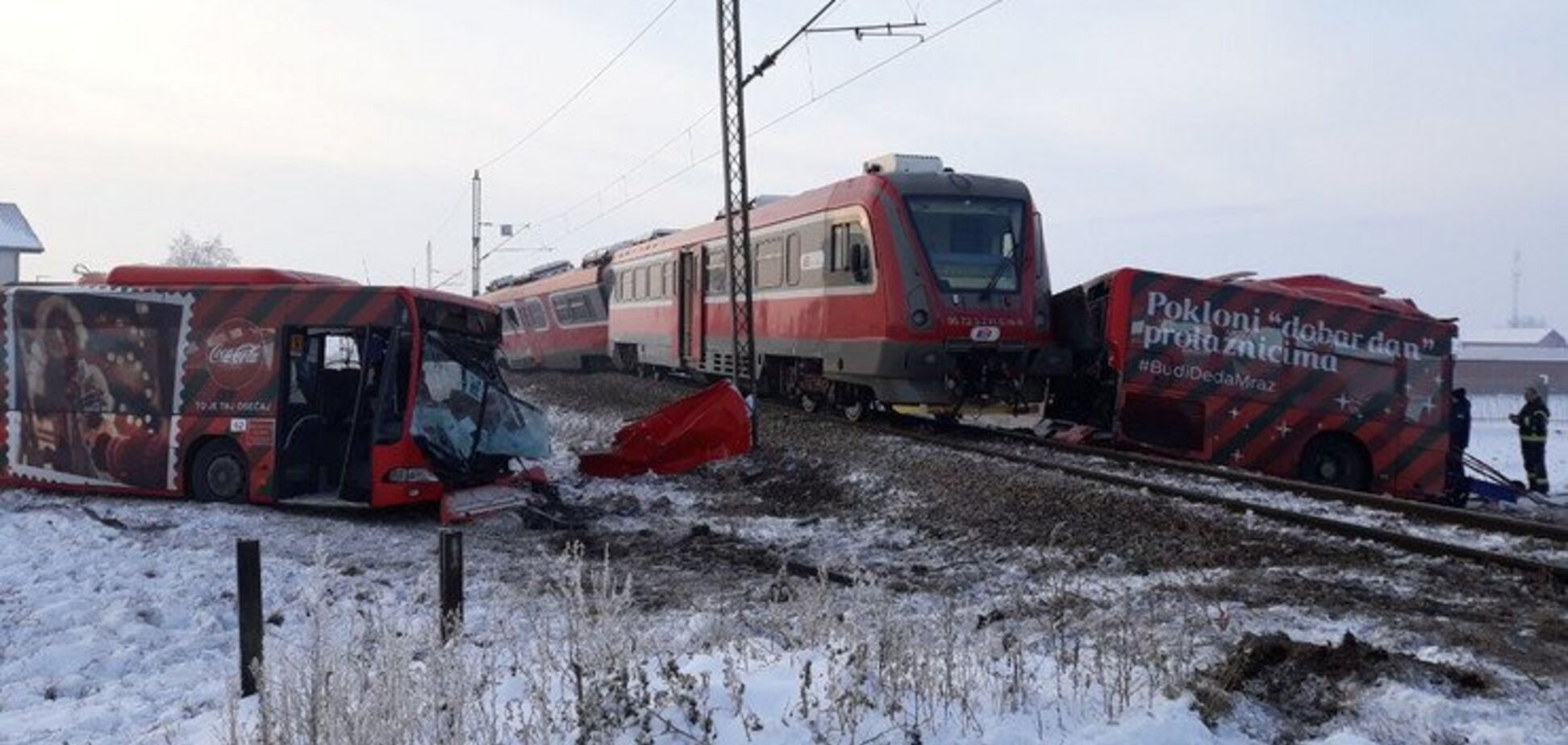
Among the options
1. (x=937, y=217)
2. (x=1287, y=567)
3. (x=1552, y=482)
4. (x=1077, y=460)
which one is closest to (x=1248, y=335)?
(x=1077, y=460)

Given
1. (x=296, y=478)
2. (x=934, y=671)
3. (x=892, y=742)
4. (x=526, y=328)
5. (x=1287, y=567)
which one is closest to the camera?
(x=892, y=742)

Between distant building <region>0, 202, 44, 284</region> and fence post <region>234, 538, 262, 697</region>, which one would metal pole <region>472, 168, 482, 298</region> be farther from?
fence post <region>234, 538, 262, 697</region>

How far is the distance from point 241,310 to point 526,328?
86.4ft

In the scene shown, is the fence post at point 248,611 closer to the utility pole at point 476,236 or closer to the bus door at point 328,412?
the bus door at point 328,412

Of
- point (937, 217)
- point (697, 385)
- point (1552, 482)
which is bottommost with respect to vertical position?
point (1552, 482)

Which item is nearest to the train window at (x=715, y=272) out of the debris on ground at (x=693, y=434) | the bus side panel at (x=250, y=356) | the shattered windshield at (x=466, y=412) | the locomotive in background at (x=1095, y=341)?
the locomotive in background at (x=1095, y=341)

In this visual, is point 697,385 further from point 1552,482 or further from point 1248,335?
point 1552,482

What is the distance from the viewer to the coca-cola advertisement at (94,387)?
40.7 ft

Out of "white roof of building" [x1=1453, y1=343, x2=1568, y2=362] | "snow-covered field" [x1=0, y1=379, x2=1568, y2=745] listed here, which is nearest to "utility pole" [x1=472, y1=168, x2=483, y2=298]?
"snow-covered field" [x1=0, y1=379, x2=1568, y2=745]

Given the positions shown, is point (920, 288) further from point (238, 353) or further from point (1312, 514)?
point (238, 353)

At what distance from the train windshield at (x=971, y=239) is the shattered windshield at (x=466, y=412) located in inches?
206

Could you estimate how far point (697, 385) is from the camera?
80.5ft

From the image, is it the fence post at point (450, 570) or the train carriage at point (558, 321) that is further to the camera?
the train carriage at point (558, 321)

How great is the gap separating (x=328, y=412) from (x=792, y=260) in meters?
7.28
